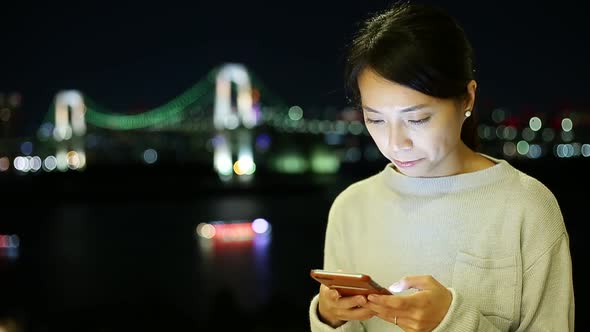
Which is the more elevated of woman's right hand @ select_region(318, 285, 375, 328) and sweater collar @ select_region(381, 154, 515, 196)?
sweater collar @ select_region(381, 154, 515, 196)

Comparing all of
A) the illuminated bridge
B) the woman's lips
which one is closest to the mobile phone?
the woman's lips

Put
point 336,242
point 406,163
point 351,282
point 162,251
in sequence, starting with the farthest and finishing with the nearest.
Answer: point 162,251 → point 336,242 → point 406,163 → point 351,282

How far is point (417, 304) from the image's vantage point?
0.70m

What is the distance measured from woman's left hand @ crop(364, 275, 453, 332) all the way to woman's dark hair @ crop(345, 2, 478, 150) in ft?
0.68

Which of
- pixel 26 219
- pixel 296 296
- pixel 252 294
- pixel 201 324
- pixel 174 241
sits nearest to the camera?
pixel 201 324

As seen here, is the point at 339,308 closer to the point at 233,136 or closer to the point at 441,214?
the point at 441,214

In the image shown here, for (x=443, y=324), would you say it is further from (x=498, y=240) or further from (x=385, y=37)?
(x=385, y=37)

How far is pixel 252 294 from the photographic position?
9.87m

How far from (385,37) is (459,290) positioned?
30cm

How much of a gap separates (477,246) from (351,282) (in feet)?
0.63

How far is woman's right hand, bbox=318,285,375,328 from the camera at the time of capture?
74 centimetres

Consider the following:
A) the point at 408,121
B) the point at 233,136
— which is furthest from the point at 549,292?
the point at 233,136

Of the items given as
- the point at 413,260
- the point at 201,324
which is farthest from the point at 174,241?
the point at 413,260

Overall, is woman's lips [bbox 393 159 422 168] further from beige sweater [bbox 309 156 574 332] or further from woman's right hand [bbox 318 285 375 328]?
woman's right hand [bbox 318 285 375 328]
